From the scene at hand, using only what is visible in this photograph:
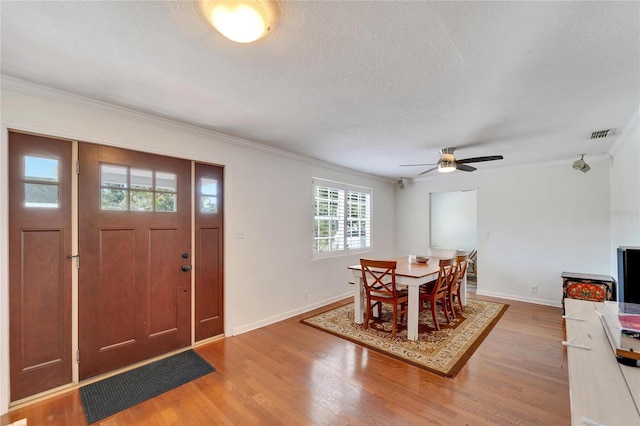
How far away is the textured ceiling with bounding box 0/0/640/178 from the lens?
1.35 m

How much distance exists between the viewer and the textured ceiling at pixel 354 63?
1.35 meters

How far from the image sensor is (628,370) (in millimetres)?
1149

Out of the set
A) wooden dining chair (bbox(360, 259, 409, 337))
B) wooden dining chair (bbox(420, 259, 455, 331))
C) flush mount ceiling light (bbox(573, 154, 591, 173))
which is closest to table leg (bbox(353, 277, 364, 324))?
wooden dining chair (bbox(360, 259, 409, 337))

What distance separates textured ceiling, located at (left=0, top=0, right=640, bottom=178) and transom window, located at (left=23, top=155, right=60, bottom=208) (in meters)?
0.61

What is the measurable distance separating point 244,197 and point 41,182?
1810 millimetres

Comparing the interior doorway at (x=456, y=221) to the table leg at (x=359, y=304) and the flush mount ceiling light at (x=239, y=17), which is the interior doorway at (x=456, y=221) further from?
the flush mount ceiling light at (x=239, y=17)

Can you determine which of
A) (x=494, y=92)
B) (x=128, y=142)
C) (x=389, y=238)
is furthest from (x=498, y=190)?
(x=128, y=142)

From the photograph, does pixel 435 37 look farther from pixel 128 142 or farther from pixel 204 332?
pixel 204 332

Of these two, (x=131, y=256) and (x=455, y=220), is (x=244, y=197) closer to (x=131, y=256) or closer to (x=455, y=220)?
(x=131, y=256)

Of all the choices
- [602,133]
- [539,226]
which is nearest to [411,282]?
[602,133]

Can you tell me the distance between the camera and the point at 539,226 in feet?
15.1

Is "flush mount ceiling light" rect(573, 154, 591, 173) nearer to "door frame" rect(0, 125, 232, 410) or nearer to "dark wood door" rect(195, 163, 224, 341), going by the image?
"dark wood door" rect(195, 163, 224, 341)

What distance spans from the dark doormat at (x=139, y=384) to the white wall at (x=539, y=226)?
4997 mm

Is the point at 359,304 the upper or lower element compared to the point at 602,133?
lower
